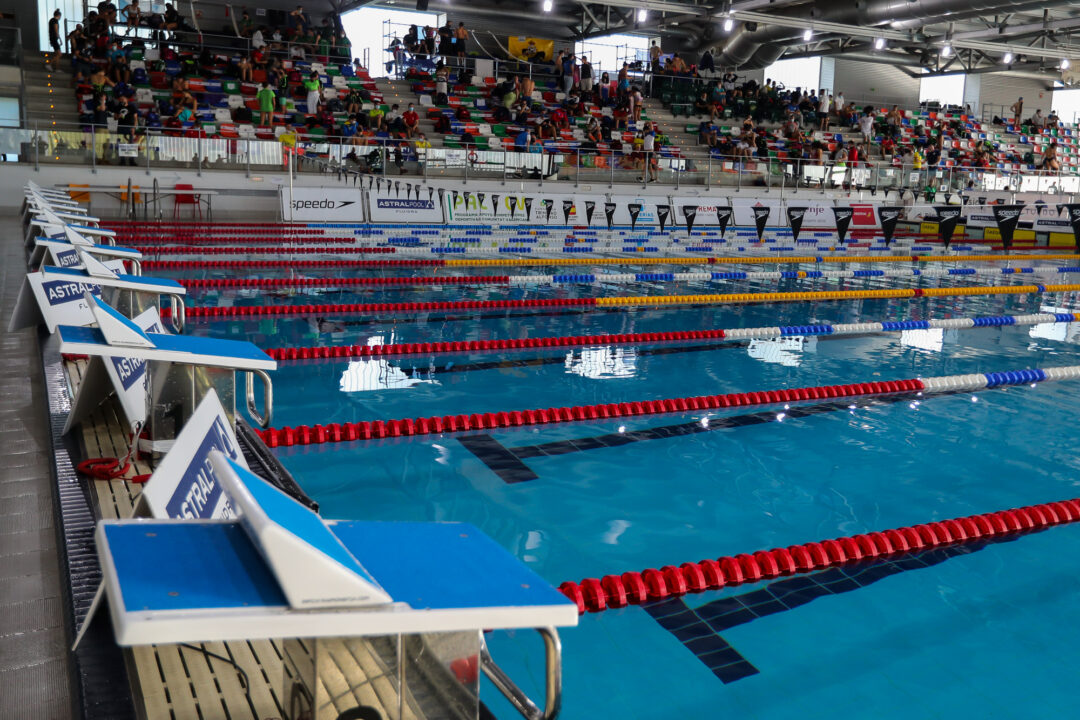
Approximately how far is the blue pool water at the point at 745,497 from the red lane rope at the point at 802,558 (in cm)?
6

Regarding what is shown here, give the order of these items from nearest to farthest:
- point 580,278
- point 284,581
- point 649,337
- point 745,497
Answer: point 284,581 < point 745,497 < point 649,337 < point 580,278

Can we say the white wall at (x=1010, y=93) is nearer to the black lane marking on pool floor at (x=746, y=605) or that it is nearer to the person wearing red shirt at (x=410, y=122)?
the person wearing red shirt at (x=410, y=122)

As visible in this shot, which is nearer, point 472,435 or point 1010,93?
point 472,435

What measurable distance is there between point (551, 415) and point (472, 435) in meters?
0.50

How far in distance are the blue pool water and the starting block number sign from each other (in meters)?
0.94

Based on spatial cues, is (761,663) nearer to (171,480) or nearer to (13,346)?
(171,480)

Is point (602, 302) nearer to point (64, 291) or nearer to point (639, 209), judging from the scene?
point (64, 291)

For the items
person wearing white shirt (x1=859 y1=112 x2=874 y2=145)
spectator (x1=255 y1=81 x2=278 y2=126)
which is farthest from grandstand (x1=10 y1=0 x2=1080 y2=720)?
person wearing white shirt (x1=859 y1=112 x2=874 y2=145)

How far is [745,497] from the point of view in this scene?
12.6 feet

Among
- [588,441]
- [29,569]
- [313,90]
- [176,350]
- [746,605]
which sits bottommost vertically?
[746,605]

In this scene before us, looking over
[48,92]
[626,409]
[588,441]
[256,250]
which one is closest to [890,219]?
[256,250]

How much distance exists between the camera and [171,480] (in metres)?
1.88

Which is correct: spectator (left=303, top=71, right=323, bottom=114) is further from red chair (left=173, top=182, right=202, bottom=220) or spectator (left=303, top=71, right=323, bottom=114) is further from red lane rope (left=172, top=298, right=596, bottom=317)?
red lane rope (left=172, top=298, right=596, bottom=317)

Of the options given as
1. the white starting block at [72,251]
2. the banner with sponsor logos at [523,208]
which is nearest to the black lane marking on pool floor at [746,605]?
the white starting block at [72,251]
